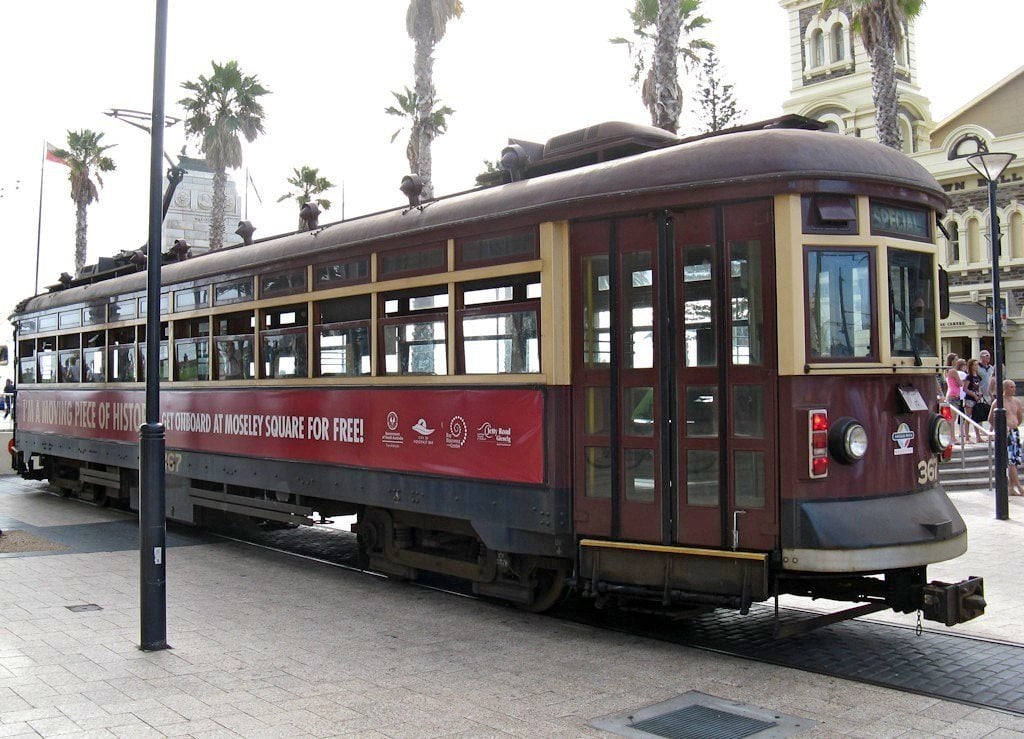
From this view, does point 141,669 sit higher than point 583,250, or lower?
lower

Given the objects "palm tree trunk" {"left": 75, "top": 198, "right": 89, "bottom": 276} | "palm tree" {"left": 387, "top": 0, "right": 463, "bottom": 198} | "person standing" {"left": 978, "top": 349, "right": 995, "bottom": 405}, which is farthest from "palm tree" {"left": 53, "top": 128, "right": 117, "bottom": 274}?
"person standing" {"left": 978, "top": 349, "right": 995, "bottom": 405}

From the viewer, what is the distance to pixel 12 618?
293 inches

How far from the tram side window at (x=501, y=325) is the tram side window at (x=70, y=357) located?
888 centimetres

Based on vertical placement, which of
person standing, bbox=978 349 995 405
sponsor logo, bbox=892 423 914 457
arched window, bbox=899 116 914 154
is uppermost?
arched window, bbox=899 116 914 154

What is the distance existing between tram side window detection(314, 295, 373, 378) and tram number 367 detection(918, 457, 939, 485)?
4451 millimetres

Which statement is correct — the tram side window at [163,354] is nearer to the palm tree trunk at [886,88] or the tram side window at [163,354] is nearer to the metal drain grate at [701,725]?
the metal drain grate at [701,725]

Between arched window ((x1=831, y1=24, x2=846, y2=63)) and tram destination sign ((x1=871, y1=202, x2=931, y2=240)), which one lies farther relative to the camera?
arched window ((x1=831, y1=24, x2=846, y2=63))

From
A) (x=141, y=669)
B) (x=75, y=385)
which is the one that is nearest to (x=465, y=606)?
(x=141, y=669)

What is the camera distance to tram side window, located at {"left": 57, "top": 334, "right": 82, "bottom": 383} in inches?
566

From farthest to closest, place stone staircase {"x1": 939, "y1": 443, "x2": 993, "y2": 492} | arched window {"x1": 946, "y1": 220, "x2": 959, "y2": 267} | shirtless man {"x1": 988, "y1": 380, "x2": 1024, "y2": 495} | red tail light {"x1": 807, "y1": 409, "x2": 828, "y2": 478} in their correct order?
arched window {"x1": 946, "y1": 220, "x2": 959, "y2": 267} → stone staircase {"x1": 939, "y1": 443, "x2": 993, "y2": 492} → shirtless man {"x1": 988, "y1": 380, "x2": 1024, "y2": 495} → red tail light {"x1": 807, "y1": 409, "x2": 828, "y2": 478}

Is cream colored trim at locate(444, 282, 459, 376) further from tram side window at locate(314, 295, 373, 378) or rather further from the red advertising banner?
tram side window at locate(314, 295, 373, 378)

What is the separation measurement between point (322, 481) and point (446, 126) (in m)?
16.8

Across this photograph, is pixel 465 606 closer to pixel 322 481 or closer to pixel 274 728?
pixel 322 481

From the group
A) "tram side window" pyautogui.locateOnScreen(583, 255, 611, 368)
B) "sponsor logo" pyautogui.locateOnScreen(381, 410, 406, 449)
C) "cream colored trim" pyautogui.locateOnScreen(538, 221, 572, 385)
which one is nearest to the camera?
"tram side window" pyautogui.locateOnScreen(583, 255, 611, 368)
